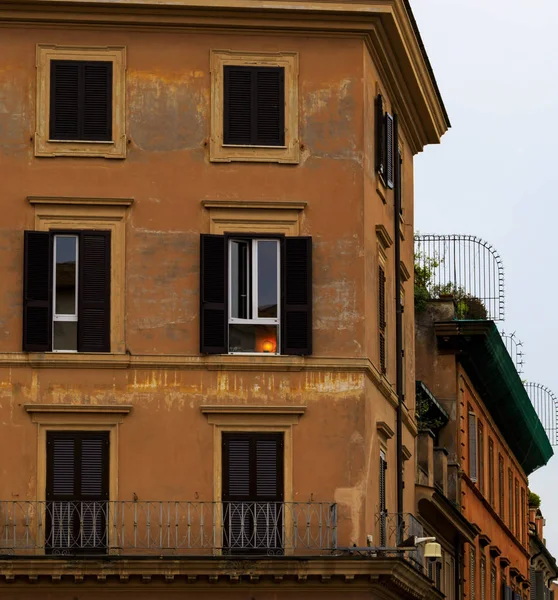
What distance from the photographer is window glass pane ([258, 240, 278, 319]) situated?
143ft

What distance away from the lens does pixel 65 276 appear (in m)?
43.2

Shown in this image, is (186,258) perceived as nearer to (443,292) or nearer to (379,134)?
(379,134)

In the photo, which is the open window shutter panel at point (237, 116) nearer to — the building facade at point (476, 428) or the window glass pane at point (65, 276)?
the window glass pane at point (65, 276)

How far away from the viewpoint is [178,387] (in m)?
43.1

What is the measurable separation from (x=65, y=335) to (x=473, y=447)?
23694 mm

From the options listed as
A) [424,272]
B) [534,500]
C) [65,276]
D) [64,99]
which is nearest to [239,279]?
[65,276]

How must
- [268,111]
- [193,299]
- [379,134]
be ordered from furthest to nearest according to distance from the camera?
[379,134] → [268,111] → [193,299]

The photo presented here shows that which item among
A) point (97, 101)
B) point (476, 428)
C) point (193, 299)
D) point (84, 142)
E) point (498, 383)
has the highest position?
point (97, 101)

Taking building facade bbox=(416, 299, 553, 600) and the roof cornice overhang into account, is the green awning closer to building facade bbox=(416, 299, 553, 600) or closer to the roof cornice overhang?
building facade bbox=(416, 299, 553, 600)

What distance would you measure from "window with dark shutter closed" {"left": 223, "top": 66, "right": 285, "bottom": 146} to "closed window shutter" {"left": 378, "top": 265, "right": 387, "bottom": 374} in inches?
156

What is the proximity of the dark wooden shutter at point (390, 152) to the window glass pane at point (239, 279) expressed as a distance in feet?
15.0

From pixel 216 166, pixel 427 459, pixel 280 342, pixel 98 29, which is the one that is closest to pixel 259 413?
pixel 280 342

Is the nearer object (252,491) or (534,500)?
(252,491)

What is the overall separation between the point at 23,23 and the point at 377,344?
966 cm
